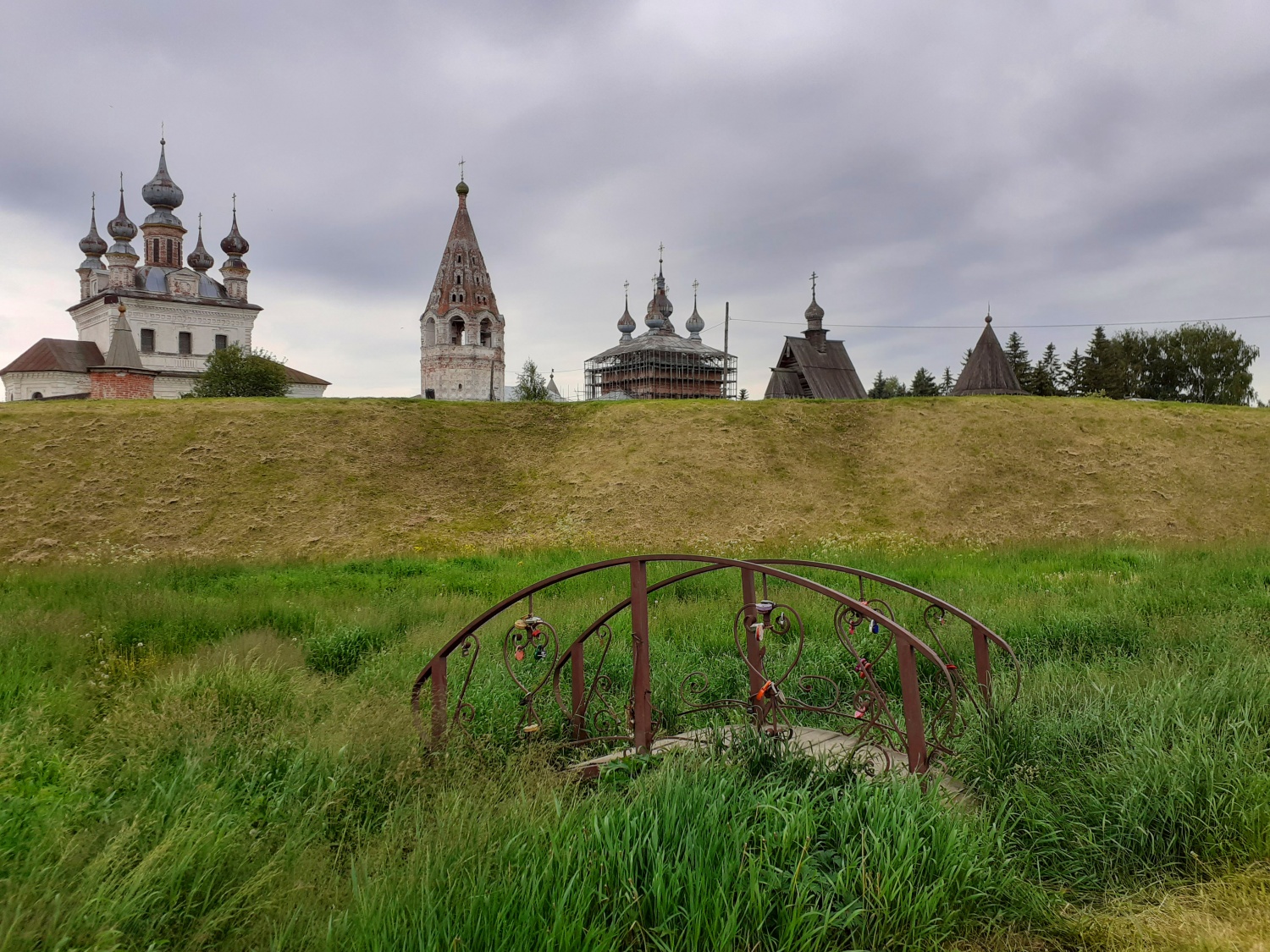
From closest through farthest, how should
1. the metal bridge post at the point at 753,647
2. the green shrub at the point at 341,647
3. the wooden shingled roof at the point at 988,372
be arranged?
the metal bridge post at the point at 753,647, the green shrub at the point at 341,647, the wooden shingled roof at the point at 988,372

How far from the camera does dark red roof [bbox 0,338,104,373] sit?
160ft

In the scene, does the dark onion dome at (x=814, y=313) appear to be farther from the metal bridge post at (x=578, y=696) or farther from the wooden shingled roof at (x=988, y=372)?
the metal bridge post at (x=578, y=696)

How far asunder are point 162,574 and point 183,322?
167ft

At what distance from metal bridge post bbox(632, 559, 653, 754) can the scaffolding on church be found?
6027cm

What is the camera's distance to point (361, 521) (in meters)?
19.4

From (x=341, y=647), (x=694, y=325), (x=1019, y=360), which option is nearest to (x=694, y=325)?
(x=694, y=325)

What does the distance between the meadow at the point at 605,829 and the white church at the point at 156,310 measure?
5199 cm

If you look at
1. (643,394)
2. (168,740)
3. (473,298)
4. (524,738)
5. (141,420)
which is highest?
(473,298)

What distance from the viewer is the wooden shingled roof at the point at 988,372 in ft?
121

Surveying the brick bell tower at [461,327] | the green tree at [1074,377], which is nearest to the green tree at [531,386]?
the brick bell tower at [461,327]

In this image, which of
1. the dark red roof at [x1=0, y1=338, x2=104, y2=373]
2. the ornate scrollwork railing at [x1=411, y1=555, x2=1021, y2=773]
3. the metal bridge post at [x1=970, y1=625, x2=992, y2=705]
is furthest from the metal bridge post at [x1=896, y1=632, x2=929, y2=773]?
the dark red roof at [x1=0, y1=338, x2=104, y2=373]

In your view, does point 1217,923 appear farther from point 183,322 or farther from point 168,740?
point 183,322

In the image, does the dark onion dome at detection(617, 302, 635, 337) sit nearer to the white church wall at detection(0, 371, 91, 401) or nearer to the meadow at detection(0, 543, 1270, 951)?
the white church wall at detection(0, 371, 91, 401)

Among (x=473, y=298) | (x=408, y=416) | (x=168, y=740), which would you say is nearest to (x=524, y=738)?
(x=168, y=740)
